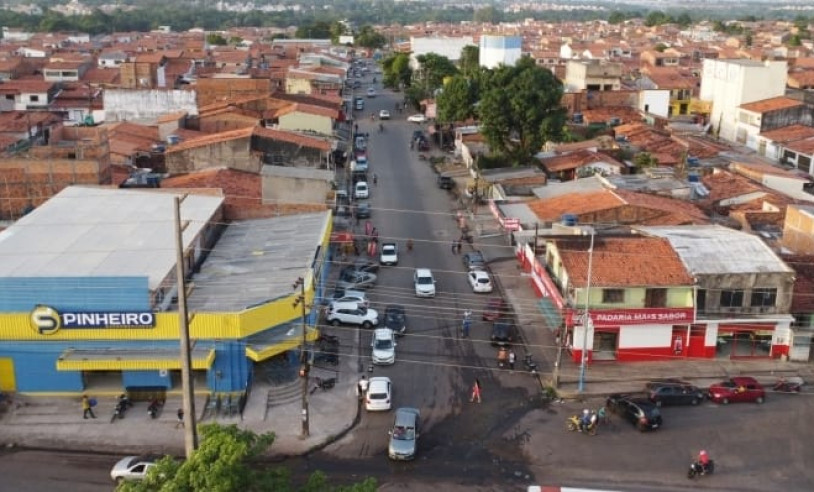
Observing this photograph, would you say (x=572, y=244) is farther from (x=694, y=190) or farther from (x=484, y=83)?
(x=484, y=83)

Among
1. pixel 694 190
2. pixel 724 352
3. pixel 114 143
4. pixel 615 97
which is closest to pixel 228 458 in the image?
pixel 724 352

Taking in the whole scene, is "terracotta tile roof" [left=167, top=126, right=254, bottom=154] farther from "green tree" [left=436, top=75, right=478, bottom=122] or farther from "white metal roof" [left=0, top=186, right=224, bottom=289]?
"green tree" [left=436, top=75, right=478, bottom=122]

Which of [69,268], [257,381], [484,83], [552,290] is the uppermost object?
[484,83]

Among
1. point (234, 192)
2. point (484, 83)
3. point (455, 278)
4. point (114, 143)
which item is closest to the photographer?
point (455, 278)

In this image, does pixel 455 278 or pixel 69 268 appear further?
pixel 455 278

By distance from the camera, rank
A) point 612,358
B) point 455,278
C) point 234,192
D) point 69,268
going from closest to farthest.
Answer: point 69,268 → point 612,358 → point 455,278 → point 234,192

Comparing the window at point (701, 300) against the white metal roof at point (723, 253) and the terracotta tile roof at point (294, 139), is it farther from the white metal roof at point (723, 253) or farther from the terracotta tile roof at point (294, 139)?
the terracotta tile roof at point (294, 139)

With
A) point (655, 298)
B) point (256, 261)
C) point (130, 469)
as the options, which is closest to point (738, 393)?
point (655, 298)

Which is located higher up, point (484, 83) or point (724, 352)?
point (484, 83)

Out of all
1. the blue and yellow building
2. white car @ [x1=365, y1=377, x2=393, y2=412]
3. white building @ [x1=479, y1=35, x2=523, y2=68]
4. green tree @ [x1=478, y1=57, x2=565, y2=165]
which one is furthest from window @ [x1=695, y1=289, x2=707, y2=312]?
white building @ [x1=479, y1=35, x2=523, y2=68]
